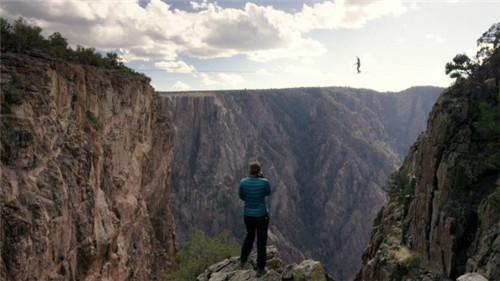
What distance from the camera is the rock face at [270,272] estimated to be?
447 inches

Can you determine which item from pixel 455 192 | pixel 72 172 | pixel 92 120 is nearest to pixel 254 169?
pixel 455 192

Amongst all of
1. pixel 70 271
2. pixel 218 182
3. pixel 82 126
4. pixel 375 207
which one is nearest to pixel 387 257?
pixel 70 271

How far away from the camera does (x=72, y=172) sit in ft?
90.4

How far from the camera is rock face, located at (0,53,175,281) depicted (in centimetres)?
2258

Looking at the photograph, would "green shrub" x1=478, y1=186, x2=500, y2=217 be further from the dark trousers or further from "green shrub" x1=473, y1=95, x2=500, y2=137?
the dark trousers

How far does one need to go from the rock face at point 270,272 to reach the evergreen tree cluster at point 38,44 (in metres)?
21.6

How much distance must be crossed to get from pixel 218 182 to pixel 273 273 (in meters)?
95.7

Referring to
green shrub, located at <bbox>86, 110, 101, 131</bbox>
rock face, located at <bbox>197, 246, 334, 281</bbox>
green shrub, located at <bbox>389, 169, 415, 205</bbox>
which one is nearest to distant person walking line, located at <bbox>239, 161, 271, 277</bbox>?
rock face, located at <bbox>197, 246, 334, 281</bbox>

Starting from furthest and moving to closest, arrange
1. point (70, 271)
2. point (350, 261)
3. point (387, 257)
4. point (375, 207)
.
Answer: point (375, 207), point (350, 261), point (70, 271), point (387, 257)

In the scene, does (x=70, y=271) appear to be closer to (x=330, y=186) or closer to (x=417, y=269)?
(x=417, y=269)

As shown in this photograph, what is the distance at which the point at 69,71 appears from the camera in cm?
2986

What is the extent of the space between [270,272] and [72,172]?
1990cm

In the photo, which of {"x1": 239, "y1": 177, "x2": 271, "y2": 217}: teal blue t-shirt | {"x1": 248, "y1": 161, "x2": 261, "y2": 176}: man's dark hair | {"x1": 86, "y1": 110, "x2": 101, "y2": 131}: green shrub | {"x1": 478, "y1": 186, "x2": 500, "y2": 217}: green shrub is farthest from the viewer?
{"x1": 86, "y1": 110, "x2": 101, "y2": 131}: green shrub

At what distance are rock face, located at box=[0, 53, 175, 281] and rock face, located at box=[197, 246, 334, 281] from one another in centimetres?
1374
